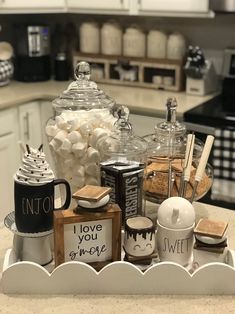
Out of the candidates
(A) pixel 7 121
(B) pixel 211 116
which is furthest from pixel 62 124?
(A) pixel 7 121

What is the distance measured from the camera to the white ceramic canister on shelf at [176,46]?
9.77 ft

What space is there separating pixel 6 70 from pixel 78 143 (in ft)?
6.80

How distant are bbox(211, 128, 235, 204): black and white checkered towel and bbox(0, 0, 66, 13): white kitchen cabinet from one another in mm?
1400

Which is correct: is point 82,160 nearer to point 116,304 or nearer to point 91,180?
point 91,180

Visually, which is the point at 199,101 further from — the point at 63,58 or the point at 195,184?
the point at 195,184

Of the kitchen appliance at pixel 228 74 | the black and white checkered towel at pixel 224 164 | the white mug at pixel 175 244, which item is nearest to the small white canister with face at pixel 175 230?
the white mug at pixel 175 244

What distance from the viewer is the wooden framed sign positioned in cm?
101

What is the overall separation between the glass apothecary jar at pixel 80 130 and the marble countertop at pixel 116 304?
0.32 meters

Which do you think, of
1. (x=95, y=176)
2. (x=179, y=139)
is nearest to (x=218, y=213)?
(x=179, y=139)

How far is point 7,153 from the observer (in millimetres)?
2812

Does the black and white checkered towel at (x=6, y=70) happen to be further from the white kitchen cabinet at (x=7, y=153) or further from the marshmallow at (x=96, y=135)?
the marshmallow at (x=96, y=135)

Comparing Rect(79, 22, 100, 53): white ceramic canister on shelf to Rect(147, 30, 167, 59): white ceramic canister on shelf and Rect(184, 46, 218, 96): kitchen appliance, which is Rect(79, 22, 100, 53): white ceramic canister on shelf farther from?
Rect(184, 46, 218, 96): kitchen appliance

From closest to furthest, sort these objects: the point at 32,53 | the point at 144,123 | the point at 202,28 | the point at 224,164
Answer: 1. the point at 224,164
2. the point at 144,123
3. the point at 202,28
4. the point at 32,53

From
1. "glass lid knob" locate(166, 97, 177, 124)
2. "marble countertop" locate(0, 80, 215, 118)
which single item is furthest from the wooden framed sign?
"marble countertop" locate(0, 80, 215, 118)
